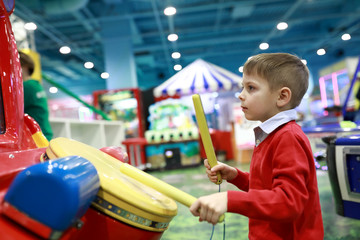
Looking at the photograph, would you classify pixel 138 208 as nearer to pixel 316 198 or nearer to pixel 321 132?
pixel 316 198

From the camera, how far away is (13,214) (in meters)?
0.49

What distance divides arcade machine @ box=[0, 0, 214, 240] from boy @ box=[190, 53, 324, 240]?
112mm

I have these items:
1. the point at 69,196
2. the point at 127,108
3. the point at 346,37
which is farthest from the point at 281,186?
the point at 127,108

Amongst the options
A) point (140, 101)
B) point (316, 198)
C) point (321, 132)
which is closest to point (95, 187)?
point (316, 198)

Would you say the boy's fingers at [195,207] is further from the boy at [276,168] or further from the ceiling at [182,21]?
the ceiling at [182,21]

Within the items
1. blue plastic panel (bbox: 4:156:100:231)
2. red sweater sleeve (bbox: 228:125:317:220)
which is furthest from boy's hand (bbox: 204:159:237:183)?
blue plastic panel (bbox: 4:156:100:231)

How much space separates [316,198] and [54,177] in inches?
25.5

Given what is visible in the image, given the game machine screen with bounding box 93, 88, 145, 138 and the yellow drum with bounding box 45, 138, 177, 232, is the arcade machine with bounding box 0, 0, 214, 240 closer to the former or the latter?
the yellow drum with bounding box 45, 138, 177, 232

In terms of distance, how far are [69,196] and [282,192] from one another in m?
0.43

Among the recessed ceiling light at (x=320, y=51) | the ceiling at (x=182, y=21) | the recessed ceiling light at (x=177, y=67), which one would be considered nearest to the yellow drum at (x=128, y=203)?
the recessed ceiling light at (x=177, y=67)

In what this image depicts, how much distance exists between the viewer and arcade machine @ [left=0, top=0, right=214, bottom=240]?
1.54ft

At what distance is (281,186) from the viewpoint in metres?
0.67

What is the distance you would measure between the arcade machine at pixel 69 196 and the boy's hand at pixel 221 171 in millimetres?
172

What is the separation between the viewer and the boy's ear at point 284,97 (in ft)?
2.66
